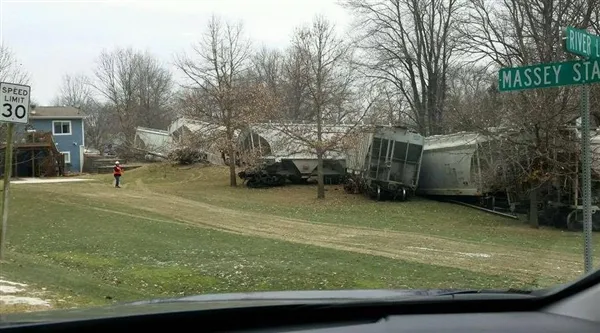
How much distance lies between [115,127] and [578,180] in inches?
2835

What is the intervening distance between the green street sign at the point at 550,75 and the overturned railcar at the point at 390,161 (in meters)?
26.1

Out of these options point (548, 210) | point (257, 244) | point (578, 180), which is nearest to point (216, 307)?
point (257, 244)

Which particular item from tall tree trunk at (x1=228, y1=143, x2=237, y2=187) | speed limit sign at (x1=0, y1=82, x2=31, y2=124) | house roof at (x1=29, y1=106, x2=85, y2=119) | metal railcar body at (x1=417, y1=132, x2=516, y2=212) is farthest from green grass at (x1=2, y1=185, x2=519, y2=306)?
house roof at (x1=29, y1=106, x2=85, y2=119)

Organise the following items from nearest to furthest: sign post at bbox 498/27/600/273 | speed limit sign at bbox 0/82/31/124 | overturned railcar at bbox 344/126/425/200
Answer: sign post at bbox 498/27/600/273, speed limit sign at bbox 0/82/31/124, overturned railcar at bbox 344/126/425/200

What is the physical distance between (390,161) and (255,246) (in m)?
18.3

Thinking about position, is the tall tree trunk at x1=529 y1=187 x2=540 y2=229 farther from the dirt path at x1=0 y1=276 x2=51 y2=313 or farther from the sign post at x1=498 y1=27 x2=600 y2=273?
the dirt path at x1=0 y1=276 x2=51 y2=313

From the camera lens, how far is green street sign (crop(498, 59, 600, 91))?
253 inches

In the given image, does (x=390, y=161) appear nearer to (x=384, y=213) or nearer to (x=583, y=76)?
(x=384, y=213)

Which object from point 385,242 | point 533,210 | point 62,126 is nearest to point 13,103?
point 385,242

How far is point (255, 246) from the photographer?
16469mm

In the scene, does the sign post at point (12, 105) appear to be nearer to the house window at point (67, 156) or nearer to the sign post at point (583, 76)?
the sign post at point (583, 76)

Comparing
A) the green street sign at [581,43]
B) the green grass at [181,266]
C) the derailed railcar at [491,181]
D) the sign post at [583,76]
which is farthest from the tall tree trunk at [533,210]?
the green street sign at [581,43]

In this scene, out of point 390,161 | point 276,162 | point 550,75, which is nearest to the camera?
point 550,75

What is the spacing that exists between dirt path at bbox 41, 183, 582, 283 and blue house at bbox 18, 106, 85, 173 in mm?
30288
